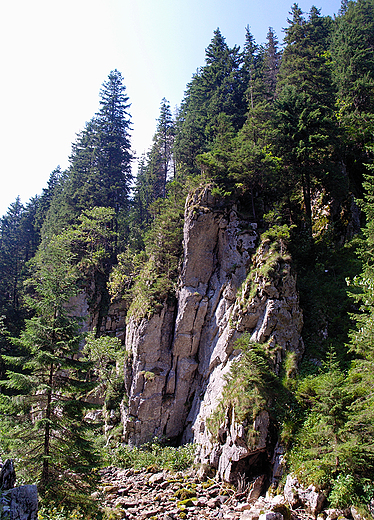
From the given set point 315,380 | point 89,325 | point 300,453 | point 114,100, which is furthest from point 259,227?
point 114,100

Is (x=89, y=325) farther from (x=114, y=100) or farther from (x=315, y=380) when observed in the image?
(x=114, y=100)

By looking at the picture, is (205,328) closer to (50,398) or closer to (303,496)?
(303,496)

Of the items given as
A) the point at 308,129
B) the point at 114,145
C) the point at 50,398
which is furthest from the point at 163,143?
the point at 50,398

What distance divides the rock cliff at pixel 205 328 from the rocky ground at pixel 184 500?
50.0 inches

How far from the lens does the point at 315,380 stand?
12406mm

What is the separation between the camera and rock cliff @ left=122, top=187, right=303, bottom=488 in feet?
49.7

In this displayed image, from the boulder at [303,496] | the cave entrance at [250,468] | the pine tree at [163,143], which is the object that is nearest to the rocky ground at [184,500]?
the boulder at [303,496]

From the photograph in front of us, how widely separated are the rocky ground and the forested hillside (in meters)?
1.62

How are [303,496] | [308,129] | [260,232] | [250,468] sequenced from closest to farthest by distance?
[303,496]
[250,468]
[260,232]
[308,129]

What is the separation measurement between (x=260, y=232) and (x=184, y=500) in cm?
1408

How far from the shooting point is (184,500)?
1208 cm

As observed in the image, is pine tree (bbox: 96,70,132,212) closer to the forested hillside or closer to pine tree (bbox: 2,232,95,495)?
the forested hillside

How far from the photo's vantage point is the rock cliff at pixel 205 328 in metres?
15.2

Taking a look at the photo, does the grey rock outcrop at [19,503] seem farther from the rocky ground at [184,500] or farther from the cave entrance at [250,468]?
the cave entrance at [250,468]
